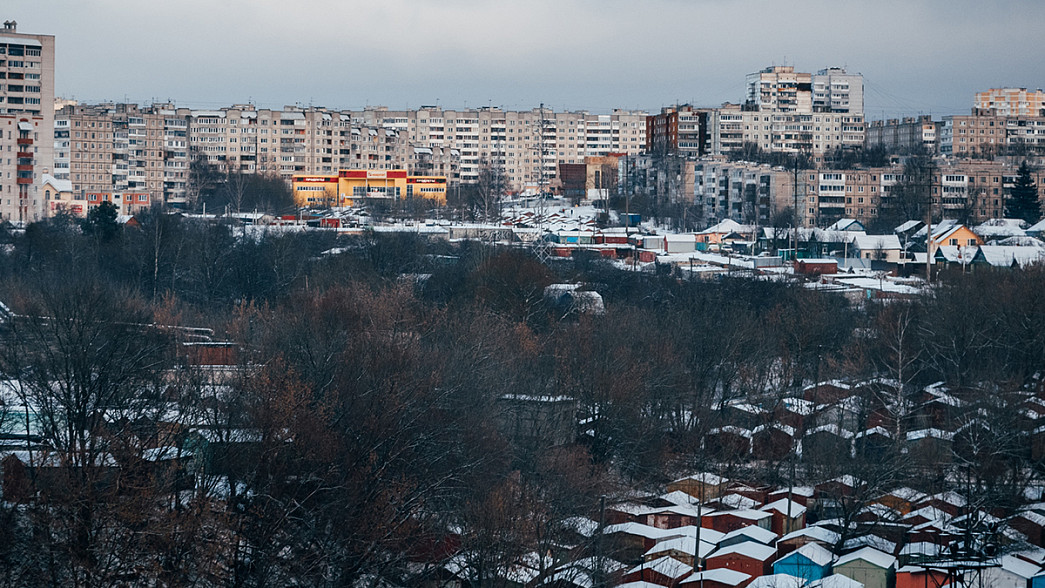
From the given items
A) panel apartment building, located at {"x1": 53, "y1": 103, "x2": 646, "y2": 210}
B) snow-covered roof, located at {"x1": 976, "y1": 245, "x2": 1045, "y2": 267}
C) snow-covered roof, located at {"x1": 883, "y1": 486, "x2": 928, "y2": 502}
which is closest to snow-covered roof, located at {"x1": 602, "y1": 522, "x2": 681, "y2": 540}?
snow-covered roof, located at {"x1": 883, "y1": 486, "x2": 928, "y2": 502}

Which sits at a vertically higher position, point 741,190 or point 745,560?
point 741,190

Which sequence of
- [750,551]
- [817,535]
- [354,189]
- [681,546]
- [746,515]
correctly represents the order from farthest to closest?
[354,189]
[746,515]
[817,535]
[681,546]
[750,551]

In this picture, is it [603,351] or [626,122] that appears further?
[626,122]

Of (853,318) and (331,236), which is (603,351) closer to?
(853,318)

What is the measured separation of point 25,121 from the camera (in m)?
42.4

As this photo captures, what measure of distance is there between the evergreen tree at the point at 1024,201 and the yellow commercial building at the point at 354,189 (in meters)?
20.2

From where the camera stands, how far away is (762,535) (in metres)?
14.0

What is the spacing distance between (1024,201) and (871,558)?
116ft

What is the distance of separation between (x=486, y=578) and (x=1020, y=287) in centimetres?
1559

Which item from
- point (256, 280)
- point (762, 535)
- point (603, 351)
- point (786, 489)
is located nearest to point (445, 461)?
point (762, 535)

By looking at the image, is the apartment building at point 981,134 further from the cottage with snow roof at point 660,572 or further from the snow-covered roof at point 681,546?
the cottage with snow roof at point 660,572

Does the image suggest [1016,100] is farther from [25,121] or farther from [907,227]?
[25,121]

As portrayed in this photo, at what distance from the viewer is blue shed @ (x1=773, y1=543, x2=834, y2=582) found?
12848mm

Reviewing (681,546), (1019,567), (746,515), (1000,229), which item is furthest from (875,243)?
(681,546)
